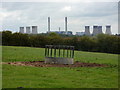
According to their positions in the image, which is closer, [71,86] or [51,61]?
[71,86]

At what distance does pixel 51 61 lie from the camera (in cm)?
2189

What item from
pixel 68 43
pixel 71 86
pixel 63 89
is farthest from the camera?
pixel 68 43

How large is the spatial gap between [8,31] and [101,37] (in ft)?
76.6

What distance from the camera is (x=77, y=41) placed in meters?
64.0

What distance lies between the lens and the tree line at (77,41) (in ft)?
199

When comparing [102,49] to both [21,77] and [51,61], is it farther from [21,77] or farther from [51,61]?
[21,77]

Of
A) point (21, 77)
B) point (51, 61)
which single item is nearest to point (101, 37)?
point (51, 61)

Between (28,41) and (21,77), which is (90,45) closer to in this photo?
(28,41)

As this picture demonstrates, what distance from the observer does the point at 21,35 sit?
6825 centimetres

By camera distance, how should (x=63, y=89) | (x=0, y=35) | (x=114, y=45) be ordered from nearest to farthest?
(x=63, y=89), (x=114, y=45), (x=0, y=35)

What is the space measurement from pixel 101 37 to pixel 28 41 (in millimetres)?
17502

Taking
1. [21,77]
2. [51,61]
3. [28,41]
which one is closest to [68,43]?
[28,41]

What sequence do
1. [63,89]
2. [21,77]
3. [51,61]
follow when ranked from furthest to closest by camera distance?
[51,61] < [21,77] < [63,89]

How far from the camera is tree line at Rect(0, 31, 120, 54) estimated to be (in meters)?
60.8
